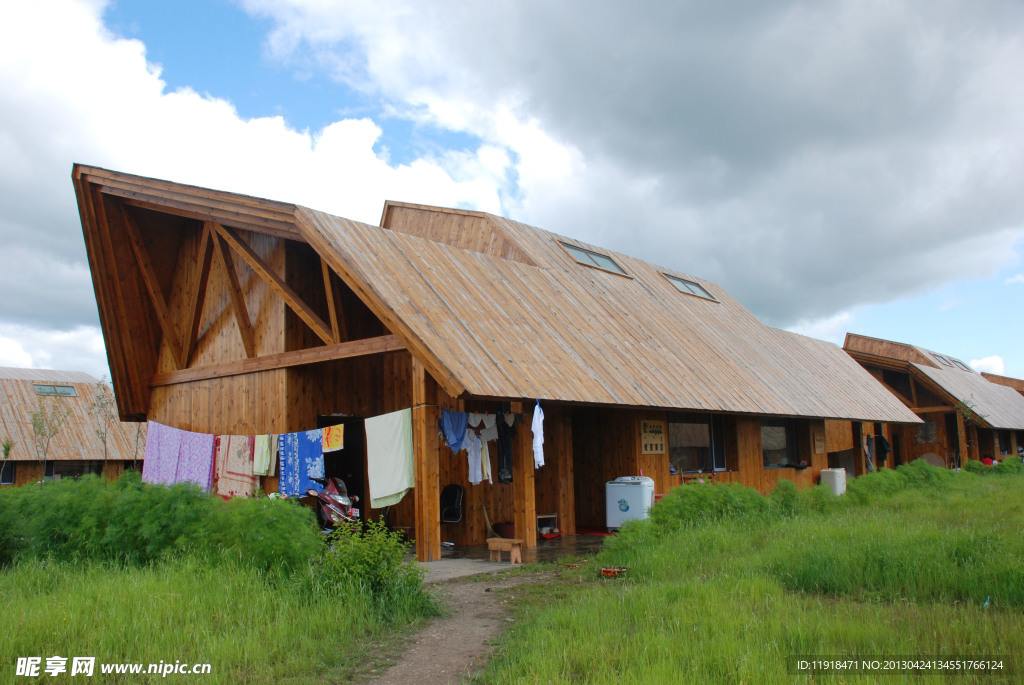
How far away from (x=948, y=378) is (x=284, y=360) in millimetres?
30113

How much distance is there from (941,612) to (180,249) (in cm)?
1417

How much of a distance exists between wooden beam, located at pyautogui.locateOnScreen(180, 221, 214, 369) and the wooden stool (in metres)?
7.45

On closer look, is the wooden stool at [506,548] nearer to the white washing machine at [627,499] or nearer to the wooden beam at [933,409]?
the white washing machine at [627,499]

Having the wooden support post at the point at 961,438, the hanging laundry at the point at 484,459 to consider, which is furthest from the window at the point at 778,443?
the wooden support post at the point at 961,438

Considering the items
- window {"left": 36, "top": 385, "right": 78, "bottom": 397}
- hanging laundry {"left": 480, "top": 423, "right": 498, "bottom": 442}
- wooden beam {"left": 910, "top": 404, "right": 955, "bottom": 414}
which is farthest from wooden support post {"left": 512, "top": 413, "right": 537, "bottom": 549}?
window {"left": 36, "top": 385, "right": 78, "bottom": 397}

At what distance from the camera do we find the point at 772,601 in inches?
262

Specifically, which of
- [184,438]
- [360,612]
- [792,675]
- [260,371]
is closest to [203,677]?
[360,612]

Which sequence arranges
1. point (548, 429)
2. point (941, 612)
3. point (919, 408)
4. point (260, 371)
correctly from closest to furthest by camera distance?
point (941, 612), point (260, 371), point (548, 429), point (919, 408)

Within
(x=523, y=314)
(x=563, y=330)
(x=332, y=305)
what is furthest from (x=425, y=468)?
(x=563, y=330)

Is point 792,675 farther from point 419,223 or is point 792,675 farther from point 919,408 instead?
point 919,408

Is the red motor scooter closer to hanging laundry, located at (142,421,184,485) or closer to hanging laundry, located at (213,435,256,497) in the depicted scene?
hanging laundry, located at (213,435,256,497)

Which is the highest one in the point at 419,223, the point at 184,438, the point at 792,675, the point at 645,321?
the point at 419,223

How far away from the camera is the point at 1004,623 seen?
5.60m

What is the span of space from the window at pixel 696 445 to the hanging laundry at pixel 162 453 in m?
9.63
